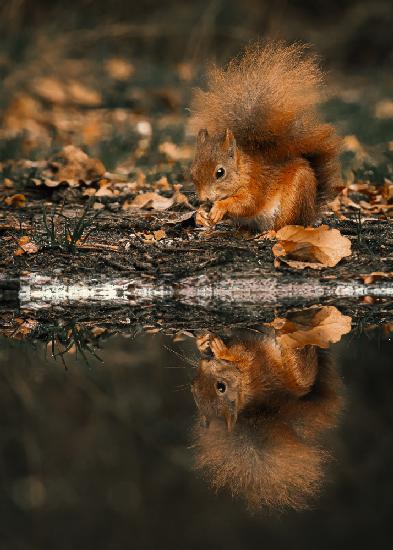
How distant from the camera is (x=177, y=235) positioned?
17.0 feet

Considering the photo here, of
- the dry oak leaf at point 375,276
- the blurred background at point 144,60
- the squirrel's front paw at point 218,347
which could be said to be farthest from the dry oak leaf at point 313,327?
the blurred background at point 144,60

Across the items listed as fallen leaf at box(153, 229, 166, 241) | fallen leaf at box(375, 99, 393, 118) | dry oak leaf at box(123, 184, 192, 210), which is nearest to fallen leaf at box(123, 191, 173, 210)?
dry oak leaf at box(123, 184, 192, 210)

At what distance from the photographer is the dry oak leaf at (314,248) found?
4676 mm

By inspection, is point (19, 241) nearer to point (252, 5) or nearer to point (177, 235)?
point (177, 235)

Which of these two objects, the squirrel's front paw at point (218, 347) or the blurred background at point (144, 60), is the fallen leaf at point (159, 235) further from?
the blurred background at point (144, 60)

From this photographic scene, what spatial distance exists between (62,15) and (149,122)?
2348 mm

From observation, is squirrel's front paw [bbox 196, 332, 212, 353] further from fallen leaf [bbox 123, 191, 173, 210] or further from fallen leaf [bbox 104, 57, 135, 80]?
fallen leaf [bbox 104, 57, 135, 80]

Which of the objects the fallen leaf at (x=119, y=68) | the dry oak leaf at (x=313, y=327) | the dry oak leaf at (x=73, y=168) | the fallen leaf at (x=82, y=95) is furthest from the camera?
the fallen leaf at (x=119, y=68)

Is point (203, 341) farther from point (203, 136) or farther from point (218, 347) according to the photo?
point (203, 136)

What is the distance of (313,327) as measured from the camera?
4.00 meters

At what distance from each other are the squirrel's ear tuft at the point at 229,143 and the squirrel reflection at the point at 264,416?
4.52 feet

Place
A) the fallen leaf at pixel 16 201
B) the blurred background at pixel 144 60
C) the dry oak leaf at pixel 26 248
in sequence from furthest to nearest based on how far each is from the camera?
the blurred background at pixel 144 60 → the fallen leaf at pixel 16 201 → the dry oak leaf at pixel 26 248

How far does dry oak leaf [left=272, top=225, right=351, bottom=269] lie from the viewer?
468cm

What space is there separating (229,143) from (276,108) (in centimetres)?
33
